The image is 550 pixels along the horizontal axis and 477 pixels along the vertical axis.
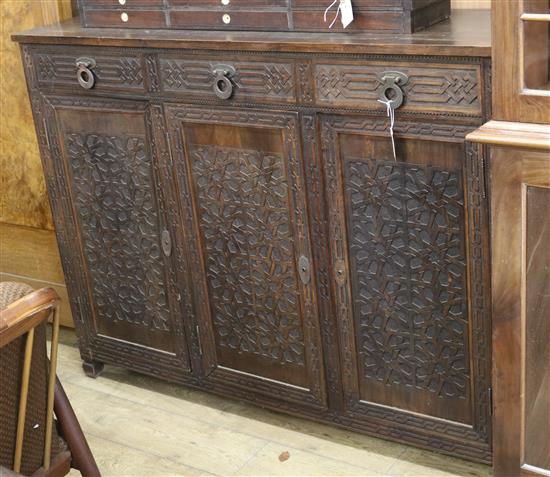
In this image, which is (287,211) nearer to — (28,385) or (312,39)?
(312,39)

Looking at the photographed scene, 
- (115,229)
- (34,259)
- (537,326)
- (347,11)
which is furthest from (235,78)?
(34,259)

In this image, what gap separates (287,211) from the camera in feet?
8.39

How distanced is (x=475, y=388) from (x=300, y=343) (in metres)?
0.53

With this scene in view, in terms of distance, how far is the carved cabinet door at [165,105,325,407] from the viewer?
2531 mm

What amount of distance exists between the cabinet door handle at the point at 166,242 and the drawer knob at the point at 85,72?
0.48m

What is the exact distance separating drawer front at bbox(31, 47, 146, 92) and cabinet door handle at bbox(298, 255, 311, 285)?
65 cm

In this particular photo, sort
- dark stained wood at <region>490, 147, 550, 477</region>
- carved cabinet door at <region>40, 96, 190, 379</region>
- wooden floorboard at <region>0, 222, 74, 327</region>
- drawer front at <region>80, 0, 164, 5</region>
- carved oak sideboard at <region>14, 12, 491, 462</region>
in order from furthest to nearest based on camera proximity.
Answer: wooden floorboard at <region>0, 222, 74, 327</region> → carved cabinet door at <region>40, 96, 190, 379</region> → drawer front at <region>80, 0, 164, 5</region> → carved oak sideboard at <region>14, 12, 491, 462</region> → dark stained wood at <region>490, 147, 550, 477</region>

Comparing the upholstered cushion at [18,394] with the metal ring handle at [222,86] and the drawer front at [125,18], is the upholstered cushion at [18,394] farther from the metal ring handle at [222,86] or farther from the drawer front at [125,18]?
the drawer front at [125,18]

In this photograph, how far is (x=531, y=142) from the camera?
194 centimetres

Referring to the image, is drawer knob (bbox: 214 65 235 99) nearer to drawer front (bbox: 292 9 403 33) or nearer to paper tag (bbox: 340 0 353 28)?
drawer front (bbox: 292 9 403 33)

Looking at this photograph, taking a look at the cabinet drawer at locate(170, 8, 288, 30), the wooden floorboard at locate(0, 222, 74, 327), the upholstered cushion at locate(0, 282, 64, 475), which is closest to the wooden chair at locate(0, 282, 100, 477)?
the upholstered cushion at locate(0, 282, 64, 475)

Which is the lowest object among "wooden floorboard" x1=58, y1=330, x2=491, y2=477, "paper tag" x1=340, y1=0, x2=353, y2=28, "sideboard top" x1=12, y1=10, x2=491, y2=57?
"wooden floorboard" x1=58, y1=330, x2=491, y2=477

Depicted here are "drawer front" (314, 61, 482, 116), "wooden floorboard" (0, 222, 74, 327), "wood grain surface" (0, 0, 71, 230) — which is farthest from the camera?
"wooden floorboard" (0, 222, 74, 327)

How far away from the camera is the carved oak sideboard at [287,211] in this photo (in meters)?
2.28
